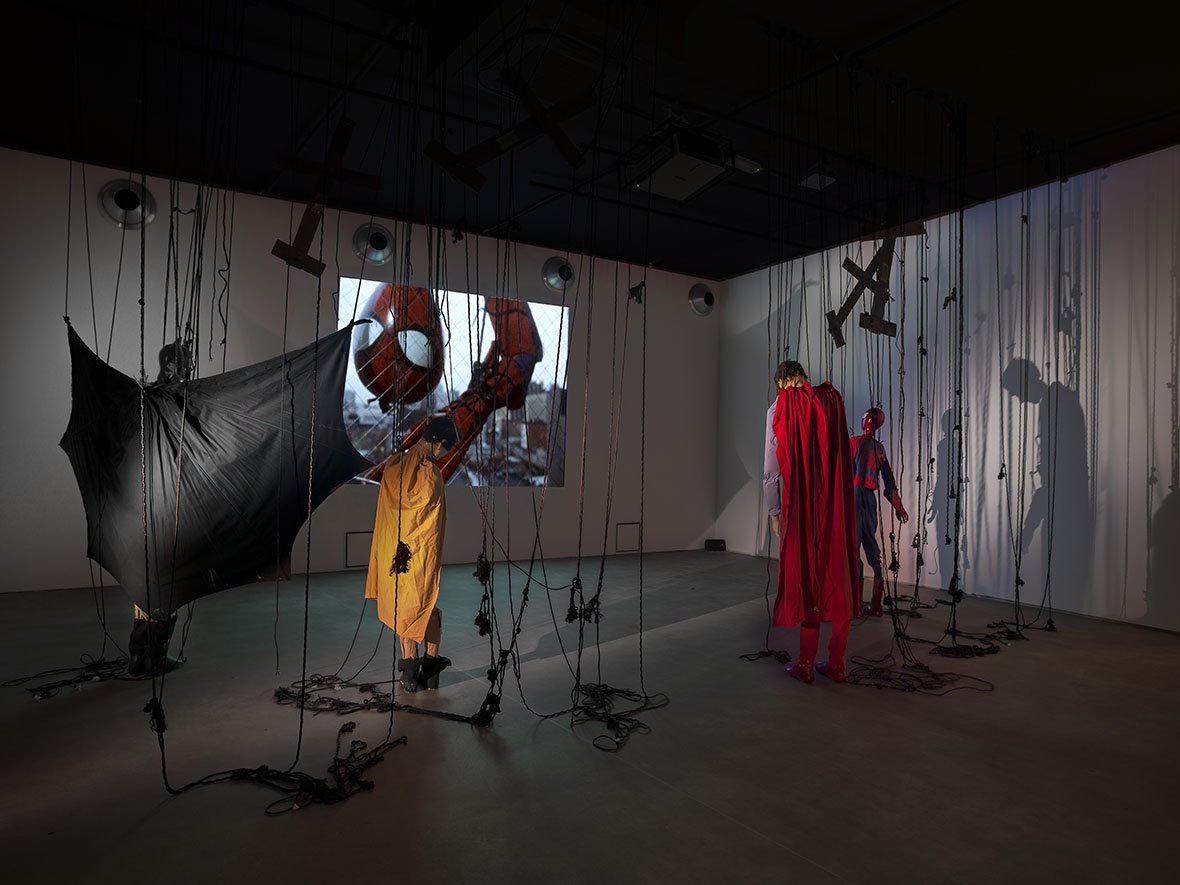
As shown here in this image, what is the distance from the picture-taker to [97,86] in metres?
4.92

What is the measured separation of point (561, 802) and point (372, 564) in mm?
1873

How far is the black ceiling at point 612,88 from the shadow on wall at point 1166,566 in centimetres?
282

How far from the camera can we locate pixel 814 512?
4.01 metres

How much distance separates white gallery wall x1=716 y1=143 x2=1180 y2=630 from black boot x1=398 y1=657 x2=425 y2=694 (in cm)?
376

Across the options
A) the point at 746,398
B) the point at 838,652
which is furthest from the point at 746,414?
the point at 838,652

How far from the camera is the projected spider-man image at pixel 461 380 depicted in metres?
7.29

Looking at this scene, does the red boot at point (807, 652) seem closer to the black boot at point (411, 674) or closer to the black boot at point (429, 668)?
the black boot at point (429, 668)

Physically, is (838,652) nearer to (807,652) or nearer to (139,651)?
(807,652)

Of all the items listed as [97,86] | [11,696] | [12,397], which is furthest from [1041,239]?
[12,397]

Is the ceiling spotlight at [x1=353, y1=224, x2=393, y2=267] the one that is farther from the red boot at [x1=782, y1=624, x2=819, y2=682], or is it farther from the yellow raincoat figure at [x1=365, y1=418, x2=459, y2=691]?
the red boot at [x1=782, y1=624, x2=819, y2=682]

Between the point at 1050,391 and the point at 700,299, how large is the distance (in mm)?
4398

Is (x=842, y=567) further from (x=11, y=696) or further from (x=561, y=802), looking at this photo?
(x=11, y=696)

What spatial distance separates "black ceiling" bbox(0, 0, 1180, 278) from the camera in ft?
13.2

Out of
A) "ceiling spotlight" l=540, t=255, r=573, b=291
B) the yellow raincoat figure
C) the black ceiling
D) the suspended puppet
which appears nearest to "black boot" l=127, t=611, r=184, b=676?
the yellow raincoat figure
